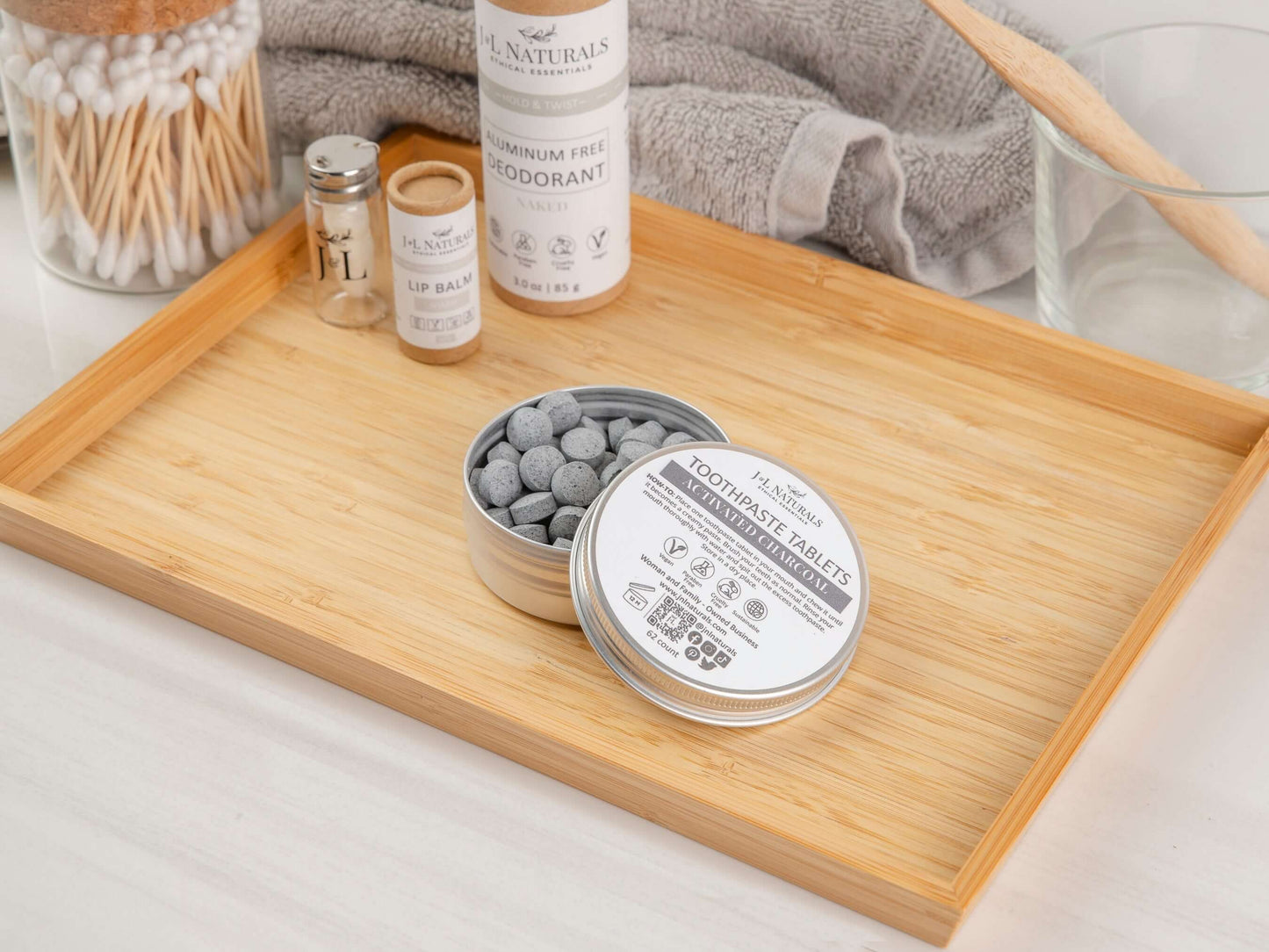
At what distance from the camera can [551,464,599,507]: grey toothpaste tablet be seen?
0.61 metres

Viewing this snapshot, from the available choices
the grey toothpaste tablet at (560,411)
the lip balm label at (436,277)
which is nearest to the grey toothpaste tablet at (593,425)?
the grey toothpaste tablet at (560,411)

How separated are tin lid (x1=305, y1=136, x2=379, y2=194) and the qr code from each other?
11.8 inches

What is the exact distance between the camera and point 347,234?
751 millimetres

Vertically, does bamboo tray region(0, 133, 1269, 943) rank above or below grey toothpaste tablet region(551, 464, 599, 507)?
below

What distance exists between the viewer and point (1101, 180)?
708 mm

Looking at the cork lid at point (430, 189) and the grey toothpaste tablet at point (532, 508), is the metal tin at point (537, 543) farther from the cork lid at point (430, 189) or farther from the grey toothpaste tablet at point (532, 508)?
the cork lid at point (430, 189)

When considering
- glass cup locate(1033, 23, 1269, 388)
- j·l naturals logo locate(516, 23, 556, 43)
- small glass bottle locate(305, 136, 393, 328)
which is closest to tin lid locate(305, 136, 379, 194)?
small glass bottle locate(305, 136, 393, 328)

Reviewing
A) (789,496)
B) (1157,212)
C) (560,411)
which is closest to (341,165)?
(560,411)

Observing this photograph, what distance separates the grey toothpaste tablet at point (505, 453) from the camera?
0.63 m

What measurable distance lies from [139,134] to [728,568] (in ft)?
1.29

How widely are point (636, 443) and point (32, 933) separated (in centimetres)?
31

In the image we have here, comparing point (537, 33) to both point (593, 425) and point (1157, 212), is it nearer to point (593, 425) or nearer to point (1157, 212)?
point (593, 425)

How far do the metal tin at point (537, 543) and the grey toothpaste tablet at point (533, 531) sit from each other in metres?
0.01

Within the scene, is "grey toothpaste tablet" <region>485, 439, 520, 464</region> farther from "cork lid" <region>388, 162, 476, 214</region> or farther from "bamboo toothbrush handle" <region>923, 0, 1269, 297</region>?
"bamboo toothbrush handle" <region>923, 0, 1269, 297</region>
